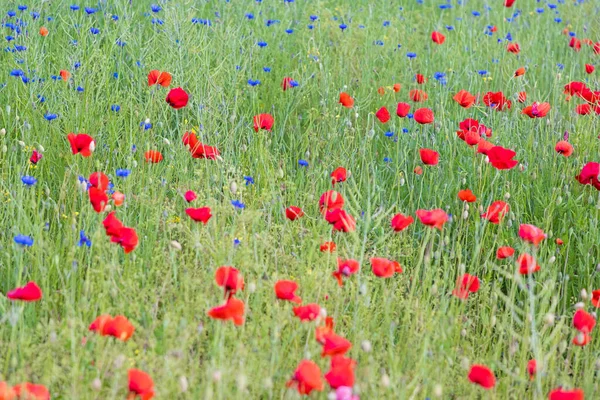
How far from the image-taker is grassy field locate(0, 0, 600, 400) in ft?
6.62

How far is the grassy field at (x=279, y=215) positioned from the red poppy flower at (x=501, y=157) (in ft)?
0.83

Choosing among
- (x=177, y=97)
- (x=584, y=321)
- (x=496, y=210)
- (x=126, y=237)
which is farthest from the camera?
(x=177, y=97)

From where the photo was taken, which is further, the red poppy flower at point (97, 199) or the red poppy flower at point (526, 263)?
the red poppy flower at point (97, 199)

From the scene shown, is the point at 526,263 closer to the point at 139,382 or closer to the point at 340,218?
the point at 340,218

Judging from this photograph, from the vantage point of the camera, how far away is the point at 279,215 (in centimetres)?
288

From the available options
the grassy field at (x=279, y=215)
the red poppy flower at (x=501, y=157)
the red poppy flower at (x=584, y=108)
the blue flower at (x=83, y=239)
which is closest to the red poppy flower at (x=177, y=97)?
the grassy field at (x=279, y=215)

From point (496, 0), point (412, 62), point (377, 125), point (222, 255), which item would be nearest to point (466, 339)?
point (222, 255)

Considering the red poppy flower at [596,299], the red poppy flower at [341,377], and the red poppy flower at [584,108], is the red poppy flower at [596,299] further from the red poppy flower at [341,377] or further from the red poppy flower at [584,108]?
the red poppy flower at [584,108]

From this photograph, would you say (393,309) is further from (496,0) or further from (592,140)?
(496,0)

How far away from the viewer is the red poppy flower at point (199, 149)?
2.59 m

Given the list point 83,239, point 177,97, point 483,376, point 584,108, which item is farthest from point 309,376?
point 584,108

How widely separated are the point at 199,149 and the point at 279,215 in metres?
0.41

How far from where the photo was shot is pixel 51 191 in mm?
2951

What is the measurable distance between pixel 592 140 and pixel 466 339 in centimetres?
113
